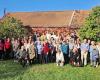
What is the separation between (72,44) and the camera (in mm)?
30188

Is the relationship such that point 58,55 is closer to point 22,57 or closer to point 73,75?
point 22,57

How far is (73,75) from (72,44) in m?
5.21

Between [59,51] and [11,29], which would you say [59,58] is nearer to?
[59,51]

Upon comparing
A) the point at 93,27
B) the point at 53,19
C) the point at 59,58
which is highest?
the point at 53,19

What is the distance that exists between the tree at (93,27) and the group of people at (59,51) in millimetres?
575

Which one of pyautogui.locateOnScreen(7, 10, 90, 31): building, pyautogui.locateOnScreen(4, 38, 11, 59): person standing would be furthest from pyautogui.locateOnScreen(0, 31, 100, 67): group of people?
pyautogui.locateOnScreen(7, 10, 90, 31): building

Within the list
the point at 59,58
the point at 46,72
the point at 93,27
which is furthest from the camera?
the point at 93,27

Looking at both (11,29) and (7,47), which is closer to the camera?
(7,47)

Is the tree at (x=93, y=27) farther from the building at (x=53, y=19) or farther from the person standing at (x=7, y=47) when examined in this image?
the building at (x=53, y=19)

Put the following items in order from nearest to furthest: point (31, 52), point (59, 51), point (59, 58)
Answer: point (59, 58) → point (59, 51) → point (31, 52)

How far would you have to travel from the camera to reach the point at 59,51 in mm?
30016

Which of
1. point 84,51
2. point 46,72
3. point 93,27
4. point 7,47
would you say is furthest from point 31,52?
point 93,27

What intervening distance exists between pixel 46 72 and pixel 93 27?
24.5ft

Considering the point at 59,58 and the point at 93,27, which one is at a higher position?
the point at 93,27
